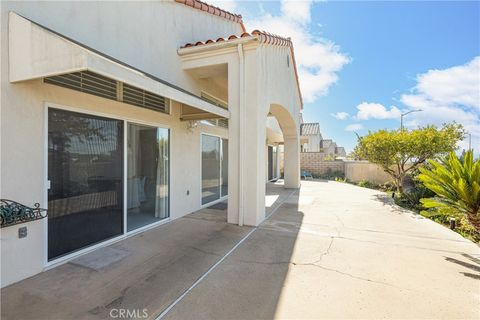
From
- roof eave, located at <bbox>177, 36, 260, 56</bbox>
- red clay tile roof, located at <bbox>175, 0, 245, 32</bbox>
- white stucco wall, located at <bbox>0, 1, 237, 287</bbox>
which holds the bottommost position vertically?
white stucco wall, located at <bbox>0, 1, 237, 287</bbox>

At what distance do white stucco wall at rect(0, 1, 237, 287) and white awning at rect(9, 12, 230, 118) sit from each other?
5.6 inches

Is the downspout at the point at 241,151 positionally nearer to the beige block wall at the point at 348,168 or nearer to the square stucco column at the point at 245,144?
the square stucco column at the point at 245,144

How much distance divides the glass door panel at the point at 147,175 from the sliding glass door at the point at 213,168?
1.91 m

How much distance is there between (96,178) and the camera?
4230 millimetres

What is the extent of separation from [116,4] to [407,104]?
22.0 meters

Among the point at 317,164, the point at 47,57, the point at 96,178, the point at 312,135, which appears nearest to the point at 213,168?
the point at 96,178

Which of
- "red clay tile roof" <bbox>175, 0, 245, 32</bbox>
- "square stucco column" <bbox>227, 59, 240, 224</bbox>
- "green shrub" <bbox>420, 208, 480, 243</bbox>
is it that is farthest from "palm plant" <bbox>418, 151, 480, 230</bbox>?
"red clay tile roof" <bbox>175, 0, 245, 32</bbox>

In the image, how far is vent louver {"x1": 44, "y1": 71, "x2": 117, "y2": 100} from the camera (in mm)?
3610

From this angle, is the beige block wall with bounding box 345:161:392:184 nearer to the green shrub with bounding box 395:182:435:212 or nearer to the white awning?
the green shrub with bounding box 395:182:435:212

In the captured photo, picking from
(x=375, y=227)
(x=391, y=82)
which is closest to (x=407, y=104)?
(x=391, y=82)

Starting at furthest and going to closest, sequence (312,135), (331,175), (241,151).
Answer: (312,135), (331,175), (241,151)

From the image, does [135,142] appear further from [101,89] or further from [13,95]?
[13,95]

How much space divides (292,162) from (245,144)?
7807 mm

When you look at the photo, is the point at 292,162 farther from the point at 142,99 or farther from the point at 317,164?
the point at 142,99
